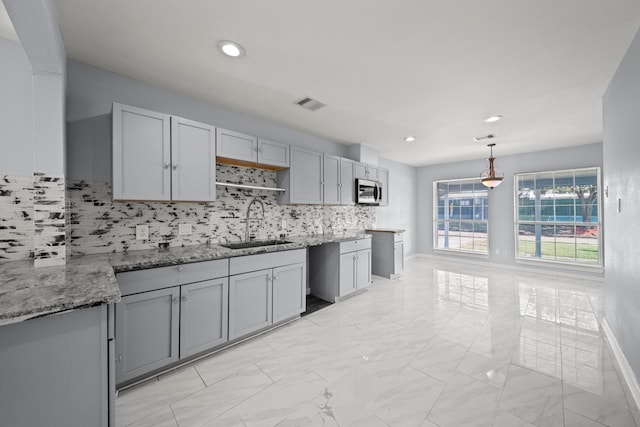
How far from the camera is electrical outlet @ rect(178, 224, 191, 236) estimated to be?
2.71 meters

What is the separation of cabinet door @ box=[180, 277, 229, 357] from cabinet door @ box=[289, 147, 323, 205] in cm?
155

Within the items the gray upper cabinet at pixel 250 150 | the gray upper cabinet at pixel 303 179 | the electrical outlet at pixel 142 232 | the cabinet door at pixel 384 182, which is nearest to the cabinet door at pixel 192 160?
the gray upper cabinet at pixel 250 150

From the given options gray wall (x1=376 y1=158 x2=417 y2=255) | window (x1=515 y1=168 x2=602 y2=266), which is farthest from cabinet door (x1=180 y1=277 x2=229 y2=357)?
window (x1=515 y1=168 x2=602 y2=266)

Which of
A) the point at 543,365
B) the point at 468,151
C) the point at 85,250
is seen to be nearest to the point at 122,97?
the point at 85,250

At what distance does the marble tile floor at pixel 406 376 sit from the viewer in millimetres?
1646

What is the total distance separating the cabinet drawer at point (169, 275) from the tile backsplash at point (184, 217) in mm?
672

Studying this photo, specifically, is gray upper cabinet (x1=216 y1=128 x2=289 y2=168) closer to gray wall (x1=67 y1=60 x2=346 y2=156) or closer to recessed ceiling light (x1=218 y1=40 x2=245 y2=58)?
gray wall (x1=67 y1=60 x2=346 y2=156)

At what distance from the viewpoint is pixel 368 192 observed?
4699 millimetres

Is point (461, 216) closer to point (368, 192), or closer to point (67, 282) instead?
point (368, 192)

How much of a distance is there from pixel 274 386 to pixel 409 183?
6.18 m

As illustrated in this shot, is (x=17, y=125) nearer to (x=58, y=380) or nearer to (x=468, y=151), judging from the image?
(x=58, y=380)

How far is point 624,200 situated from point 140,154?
13.5 ft

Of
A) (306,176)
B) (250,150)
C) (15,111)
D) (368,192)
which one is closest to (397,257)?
(368,192)

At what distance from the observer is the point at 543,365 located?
7.20 ft
